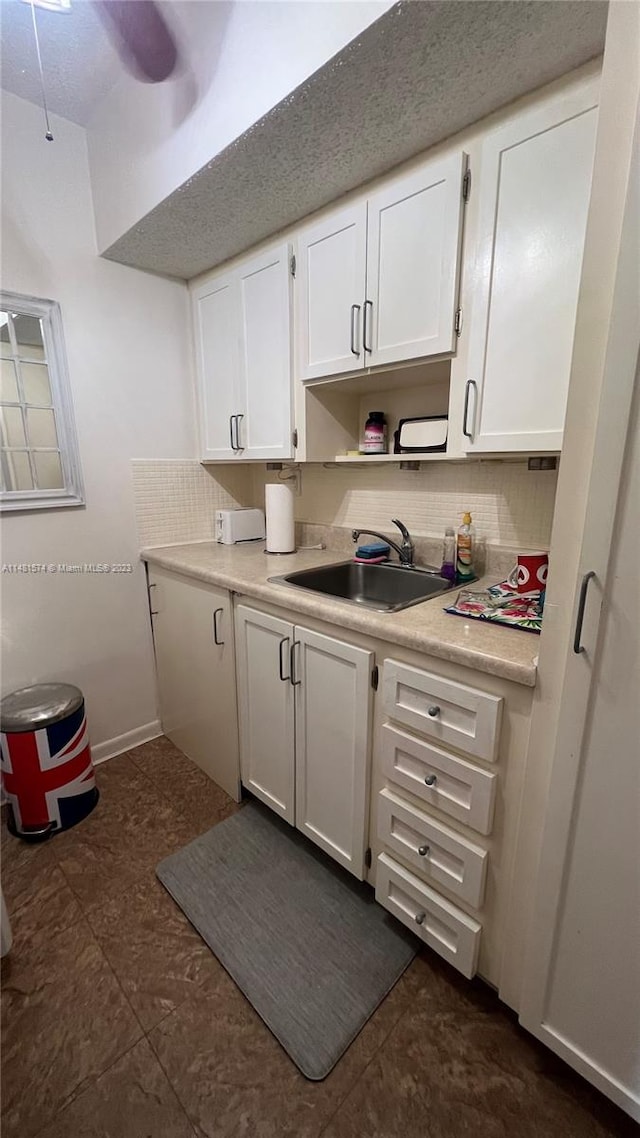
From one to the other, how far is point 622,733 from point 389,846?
71 centimetres

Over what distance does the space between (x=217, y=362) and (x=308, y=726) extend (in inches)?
64.0

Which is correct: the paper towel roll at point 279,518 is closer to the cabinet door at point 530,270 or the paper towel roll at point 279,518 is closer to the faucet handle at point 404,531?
the faucet handle at point 404,531

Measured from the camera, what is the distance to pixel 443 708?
1.00m

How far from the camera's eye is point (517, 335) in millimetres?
1081

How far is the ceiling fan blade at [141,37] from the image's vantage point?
1.18 m

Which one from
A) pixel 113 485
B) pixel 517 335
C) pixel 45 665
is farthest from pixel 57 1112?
pixel 517 335

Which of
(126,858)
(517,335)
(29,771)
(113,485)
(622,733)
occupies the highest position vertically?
(517,335)

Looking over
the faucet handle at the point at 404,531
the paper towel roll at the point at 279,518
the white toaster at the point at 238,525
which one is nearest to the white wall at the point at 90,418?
the white toaster at the point at 238,525

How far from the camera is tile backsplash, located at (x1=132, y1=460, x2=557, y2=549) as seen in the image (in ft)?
4.78

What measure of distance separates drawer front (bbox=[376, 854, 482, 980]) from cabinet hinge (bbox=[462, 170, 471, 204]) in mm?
1784

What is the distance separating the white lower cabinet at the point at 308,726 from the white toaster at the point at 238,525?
704 mm

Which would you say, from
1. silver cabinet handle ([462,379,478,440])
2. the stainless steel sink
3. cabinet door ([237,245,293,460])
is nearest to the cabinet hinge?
silver cabinet handle ([462,379,478,440])

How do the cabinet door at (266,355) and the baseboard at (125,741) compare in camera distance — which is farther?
the baseboard at (125,741)

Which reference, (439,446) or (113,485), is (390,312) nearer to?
(439,446)
